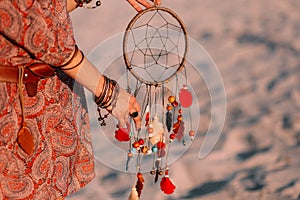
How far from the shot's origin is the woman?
159cm

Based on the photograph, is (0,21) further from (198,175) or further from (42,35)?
(198,175)

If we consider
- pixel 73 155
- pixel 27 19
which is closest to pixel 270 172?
pixel 73 155

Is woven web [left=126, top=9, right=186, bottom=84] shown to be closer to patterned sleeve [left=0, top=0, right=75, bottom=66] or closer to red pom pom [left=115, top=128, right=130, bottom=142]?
red pom pom [left=115, top=128, right=130, bottom=142]

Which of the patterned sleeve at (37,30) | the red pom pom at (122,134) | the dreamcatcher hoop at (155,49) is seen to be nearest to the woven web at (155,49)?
the dreamcatcher hoop at (155,49)

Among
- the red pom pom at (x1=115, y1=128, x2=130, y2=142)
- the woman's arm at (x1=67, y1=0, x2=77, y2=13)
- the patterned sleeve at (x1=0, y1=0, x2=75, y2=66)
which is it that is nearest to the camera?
the patterned sleeve at (x1=0, y1=0, x2=75, y2=66)

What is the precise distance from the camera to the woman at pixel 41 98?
1.59 meters

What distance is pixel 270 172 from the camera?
3.51 metres

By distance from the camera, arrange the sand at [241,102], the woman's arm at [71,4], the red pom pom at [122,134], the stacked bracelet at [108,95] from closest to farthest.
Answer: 1. the stacked bracelet at [108,95]
2. the red pom pom at [122,134]
3. the woman's arm at [71,4]
4. the sand at [241,102]

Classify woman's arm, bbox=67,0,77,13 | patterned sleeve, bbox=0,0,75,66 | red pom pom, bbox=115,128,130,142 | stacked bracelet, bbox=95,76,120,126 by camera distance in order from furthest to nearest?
woman's arm, bbox=67,0,77,13
red pom pom, bbox=115,128,130,142
stacked bracelet, bbox=95,76,120,126
patterned sleeve, bbox=0,0,75,66

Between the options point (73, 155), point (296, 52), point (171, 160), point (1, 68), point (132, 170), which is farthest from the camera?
point (296, 52)

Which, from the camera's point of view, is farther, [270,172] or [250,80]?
[250,80]

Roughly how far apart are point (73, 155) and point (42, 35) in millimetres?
554

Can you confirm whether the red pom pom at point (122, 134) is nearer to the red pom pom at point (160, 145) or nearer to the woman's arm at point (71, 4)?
the red pom pom at point (160, 145)

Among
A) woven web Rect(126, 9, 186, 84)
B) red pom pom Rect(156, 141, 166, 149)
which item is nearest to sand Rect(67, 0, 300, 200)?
woven web Rect(126, 9, 186, 84)
